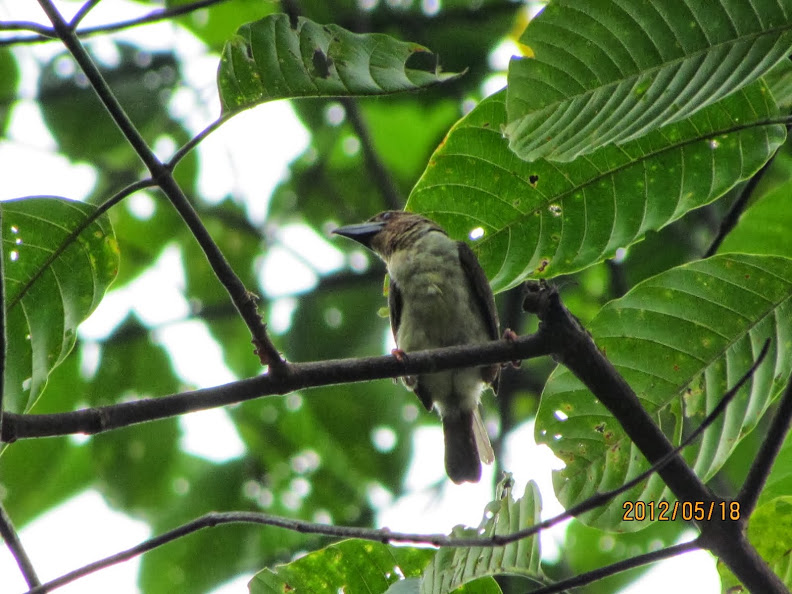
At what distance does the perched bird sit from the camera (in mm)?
4156

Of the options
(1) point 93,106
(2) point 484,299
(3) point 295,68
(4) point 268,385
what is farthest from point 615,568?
(1) point 93,106

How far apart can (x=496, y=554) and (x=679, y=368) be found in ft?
2.21

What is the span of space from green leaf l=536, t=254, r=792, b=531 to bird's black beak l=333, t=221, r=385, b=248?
7.27 feet

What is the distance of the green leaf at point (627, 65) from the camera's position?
2.12m

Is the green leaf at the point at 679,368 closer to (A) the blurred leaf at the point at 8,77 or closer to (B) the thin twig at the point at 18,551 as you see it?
(B) the thin twig at the point at 18,551

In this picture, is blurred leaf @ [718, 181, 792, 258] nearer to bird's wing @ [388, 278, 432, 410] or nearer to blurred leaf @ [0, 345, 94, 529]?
bird's wing @ [388, 278, 432, 410]

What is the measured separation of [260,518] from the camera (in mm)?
1752

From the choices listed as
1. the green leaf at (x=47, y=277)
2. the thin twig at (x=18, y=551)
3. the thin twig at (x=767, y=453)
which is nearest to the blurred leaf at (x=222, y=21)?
the green leaf at (x=47, y=277)

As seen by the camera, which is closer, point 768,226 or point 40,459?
point 768,226

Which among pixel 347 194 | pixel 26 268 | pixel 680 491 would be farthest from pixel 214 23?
pixel 680 491

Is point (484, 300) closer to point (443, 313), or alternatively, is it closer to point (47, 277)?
point (443, 313)

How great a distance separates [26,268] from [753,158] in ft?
5.98

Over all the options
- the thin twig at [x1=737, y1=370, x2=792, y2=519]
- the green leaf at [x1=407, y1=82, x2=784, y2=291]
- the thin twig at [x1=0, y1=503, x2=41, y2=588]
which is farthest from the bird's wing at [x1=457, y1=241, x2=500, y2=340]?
the thin twig at [x1=0, y1=503, x2=41, y2=588]

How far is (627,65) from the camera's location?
7.38ft
